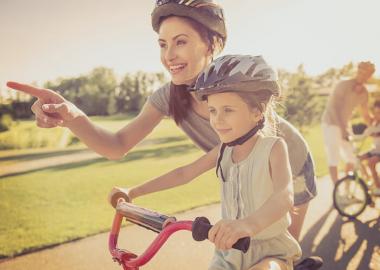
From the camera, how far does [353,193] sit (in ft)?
23.1

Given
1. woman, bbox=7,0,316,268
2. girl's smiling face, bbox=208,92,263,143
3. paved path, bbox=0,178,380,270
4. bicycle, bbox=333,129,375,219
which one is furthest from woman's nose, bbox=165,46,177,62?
bicycle, bbox=333,129,375,219

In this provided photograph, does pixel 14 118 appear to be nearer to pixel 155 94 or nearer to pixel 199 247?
pixel 199 247

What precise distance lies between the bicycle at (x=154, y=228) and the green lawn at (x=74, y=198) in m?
3.58

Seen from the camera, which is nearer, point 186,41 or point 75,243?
point 186,41

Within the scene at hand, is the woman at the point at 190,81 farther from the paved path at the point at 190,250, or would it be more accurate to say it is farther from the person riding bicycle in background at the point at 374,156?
the person riding bicycle in background at the point at 374,156

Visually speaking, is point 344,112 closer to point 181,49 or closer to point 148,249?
point 181,49

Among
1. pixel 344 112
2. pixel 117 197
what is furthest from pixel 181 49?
pixel 344 112

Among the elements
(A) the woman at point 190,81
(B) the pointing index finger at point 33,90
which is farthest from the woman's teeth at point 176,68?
(B) the pointing index finger at point 33,90

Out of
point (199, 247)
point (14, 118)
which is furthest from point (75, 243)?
point (14, 118)

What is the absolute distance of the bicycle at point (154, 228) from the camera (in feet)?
5.85

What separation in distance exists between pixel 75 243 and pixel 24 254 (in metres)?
0.61

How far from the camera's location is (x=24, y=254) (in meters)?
5.32

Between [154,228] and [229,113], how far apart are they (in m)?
0.74

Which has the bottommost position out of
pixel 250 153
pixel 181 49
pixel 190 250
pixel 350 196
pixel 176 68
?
pixel 190 250
